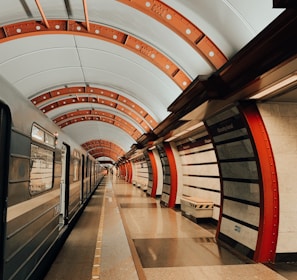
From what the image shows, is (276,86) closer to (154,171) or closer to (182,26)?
(182,26)

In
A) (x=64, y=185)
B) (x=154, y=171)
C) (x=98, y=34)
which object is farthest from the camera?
(x=154, y=171)

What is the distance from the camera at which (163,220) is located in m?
9.00

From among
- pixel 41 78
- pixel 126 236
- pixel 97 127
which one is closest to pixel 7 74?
pixel 41 78

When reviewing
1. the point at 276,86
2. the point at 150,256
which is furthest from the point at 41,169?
the point at 276,86

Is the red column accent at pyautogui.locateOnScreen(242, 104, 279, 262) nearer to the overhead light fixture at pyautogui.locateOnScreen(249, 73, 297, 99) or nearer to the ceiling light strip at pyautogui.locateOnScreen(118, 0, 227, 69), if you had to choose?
the overhead light fixture at pyautogui.locateOnScreen(249, 73, 297, 99)

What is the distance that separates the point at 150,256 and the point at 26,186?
297 cm

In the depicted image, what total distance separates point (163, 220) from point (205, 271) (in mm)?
4468

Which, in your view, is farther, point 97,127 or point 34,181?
point 97,127

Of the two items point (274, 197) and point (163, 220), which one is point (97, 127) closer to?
point (163, 220)

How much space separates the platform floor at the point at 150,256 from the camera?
14.5ft

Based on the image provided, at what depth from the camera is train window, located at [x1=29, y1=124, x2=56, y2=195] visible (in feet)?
12.0

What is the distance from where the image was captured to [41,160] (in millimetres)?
4121

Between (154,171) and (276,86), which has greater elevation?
(276,86)

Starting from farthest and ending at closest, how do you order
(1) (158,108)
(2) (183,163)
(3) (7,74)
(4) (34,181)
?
(2) (183,163)
(1) (158,108)
(3) (7,74)
(4) (34,181)
